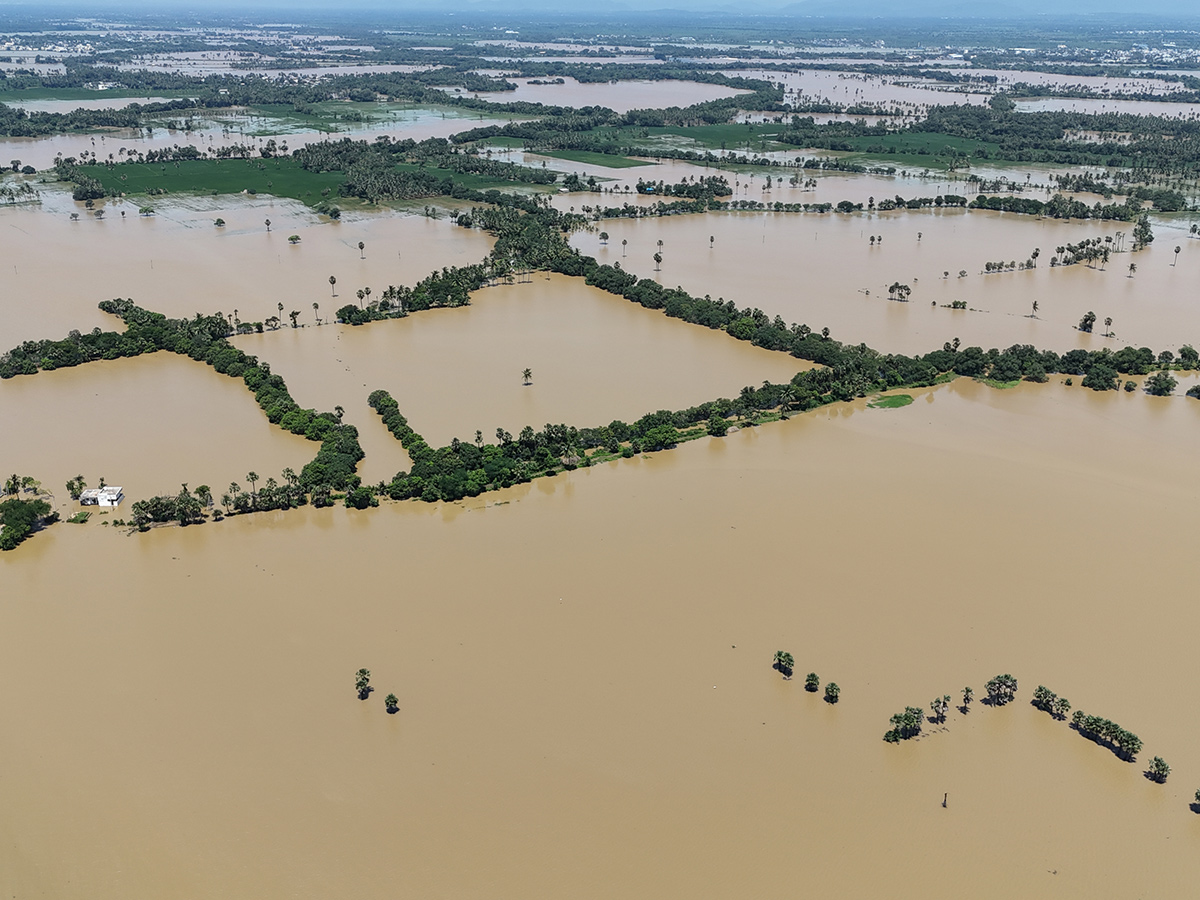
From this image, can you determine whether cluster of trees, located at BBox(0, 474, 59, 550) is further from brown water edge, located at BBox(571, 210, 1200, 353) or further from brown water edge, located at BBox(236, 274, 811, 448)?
brown water edge, located at BBox(571, 210, 1200, 353)

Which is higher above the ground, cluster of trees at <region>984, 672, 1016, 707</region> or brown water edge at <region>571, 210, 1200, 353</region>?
brown water edge at <region>571, 210, 1200, 353</region>

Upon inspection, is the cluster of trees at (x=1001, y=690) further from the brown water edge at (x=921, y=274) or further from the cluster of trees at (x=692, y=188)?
the cluster of trees at (x=692, y=188)

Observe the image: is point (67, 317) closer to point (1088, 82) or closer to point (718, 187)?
point (718, 187)

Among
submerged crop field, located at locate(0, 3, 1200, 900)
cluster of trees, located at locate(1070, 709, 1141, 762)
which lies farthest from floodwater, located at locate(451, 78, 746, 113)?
cluster of trees, located at locate(1070, 709, 1141, 762)

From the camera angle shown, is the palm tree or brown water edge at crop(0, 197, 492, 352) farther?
brown water edge at crop(0, 197, 492, 352)

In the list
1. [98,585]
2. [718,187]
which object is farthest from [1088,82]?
[98,585]

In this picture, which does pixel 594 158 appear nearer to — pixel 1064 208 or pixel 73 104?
pixel 1064 208

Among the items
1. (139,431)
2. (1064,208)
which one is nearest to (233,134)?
(139,431)
